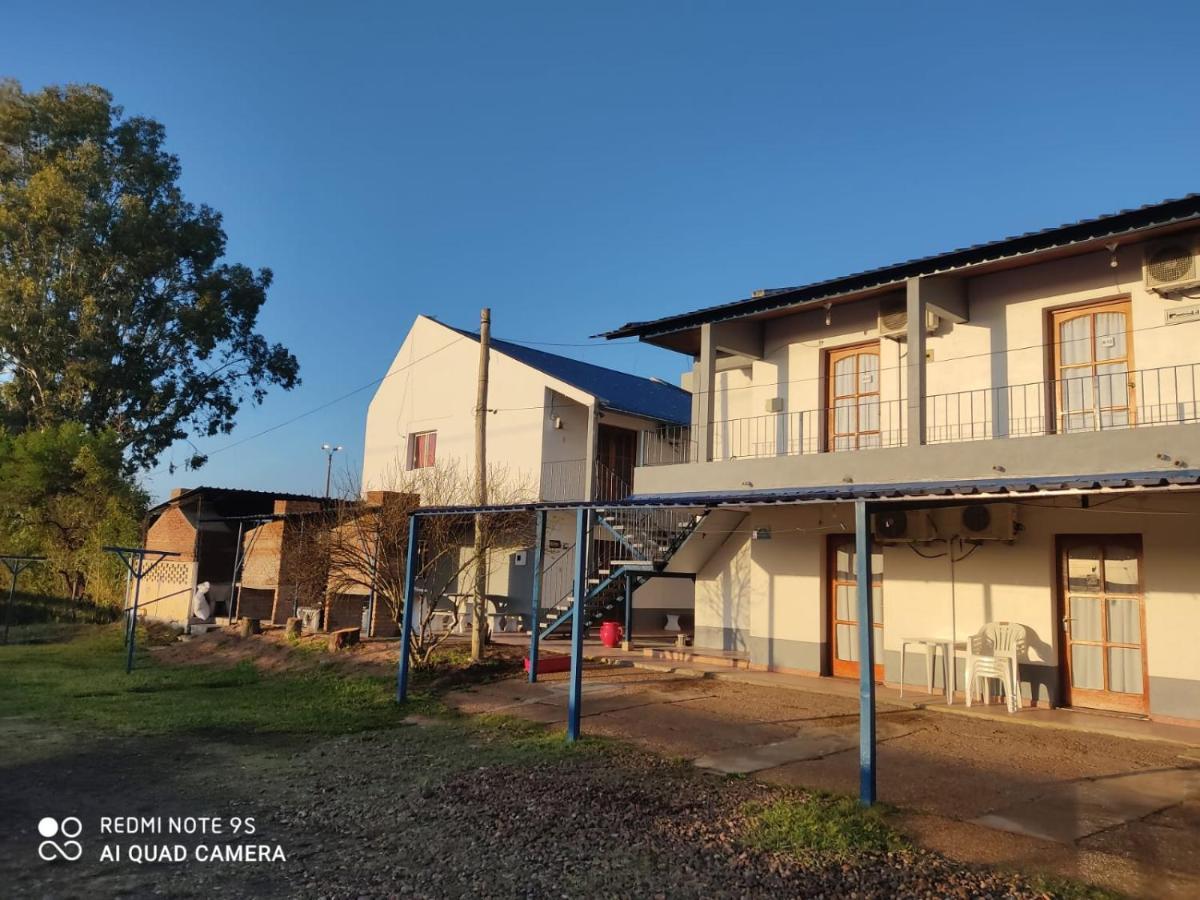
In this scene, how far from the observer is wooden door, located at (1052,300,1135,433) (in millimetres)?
10094

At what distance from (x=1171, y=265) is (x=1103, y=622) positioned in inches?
168

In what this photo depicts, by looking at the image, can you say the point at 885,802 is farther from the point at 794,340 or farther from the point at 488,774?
the point at 794,340

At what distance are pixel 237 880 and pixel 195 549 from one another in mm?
17474

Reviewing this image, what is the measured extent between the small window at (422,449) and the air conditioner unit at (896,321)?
13858mm

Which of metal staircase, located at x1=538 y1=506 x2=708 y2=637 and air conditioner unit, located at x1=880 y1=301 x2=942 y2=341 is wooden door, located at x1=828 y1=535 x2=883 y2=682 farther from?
air conditioner unit, located at x1=880 y1=301 x2=942 y2=341

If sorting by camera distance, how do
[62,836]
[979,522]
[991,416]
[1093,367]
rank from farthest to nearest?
1. [991,416]
2. [979,522]
3. [1093,367]
4. [62,836]

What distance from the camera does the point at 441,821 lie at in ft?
20.3

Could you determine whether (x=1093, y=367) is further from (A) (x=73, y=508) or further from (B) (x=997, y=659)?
(A) (x=73, y=508)

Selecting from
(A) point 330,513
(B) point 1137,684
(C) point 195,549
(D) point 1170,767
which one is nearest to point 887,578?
(B) point 1137,684

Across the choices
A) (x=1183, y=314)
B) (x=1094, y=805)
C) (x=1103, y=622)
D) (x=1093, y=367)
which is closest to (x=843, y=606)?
(x=1103, y=622)

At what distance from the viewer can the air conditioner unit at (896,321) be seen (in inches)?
459

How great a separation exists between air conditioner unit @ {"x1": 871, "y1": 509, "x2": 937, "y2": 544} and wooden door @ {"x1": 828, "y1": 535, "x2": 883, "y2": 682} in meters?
0.81

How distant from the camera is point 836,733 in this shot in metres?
9.09

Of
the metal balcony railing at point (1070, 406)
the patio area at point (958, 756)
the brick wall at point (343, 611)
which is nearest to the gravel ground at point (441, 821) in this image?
the patio area at point (958, 756)
